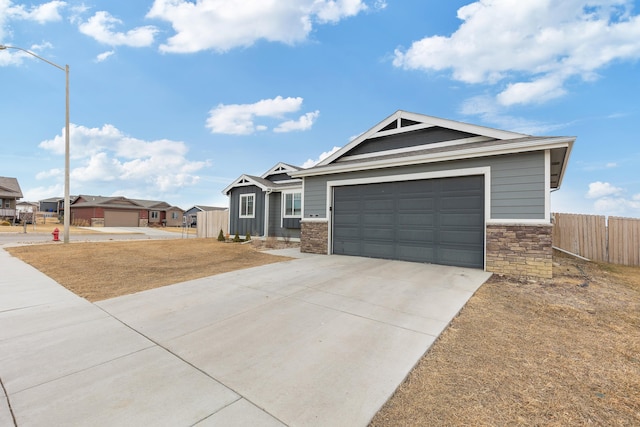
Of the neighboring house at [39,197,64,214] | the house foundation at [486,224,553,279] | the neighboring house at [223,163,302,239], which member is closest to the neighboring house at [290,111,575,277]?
the house foundation at [486,224,553,279]

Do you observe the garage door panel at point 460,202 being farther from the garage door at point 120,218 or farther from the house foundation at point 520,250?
the garage door at point 120,218

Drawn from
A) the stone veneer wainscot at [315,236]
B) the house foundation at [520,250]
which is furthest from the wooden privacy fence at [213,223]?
the house foundation at [520,250]

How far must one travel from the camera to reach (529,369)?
267 cm

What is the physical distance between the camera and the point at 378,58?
12.0m

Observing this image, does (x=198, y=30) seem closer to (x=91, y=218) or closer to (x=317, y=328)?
(x=317, y=328)

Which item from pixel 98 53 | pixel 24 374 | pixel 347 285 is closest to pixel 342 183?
pixel 347 285

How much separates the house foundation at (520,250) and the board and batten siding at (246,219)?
12373 millimetres

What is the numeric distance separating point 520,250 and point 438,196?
2.28 meters

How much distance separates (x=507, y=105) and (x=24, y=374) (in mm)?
16110

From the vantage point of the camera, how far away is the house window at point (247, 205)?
17.2 meters

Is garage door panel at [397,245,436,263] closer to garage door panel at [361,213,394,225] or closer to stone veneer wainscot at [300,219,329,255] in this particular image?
garage door panel at [361,213,394,225]

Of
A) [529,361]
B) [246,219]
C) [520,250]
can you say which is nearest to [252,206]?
[246,219]

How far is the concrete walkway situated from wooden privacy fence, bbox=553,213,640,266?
26.6 feet

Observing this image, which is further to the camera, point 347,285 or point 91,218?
point 91,218
